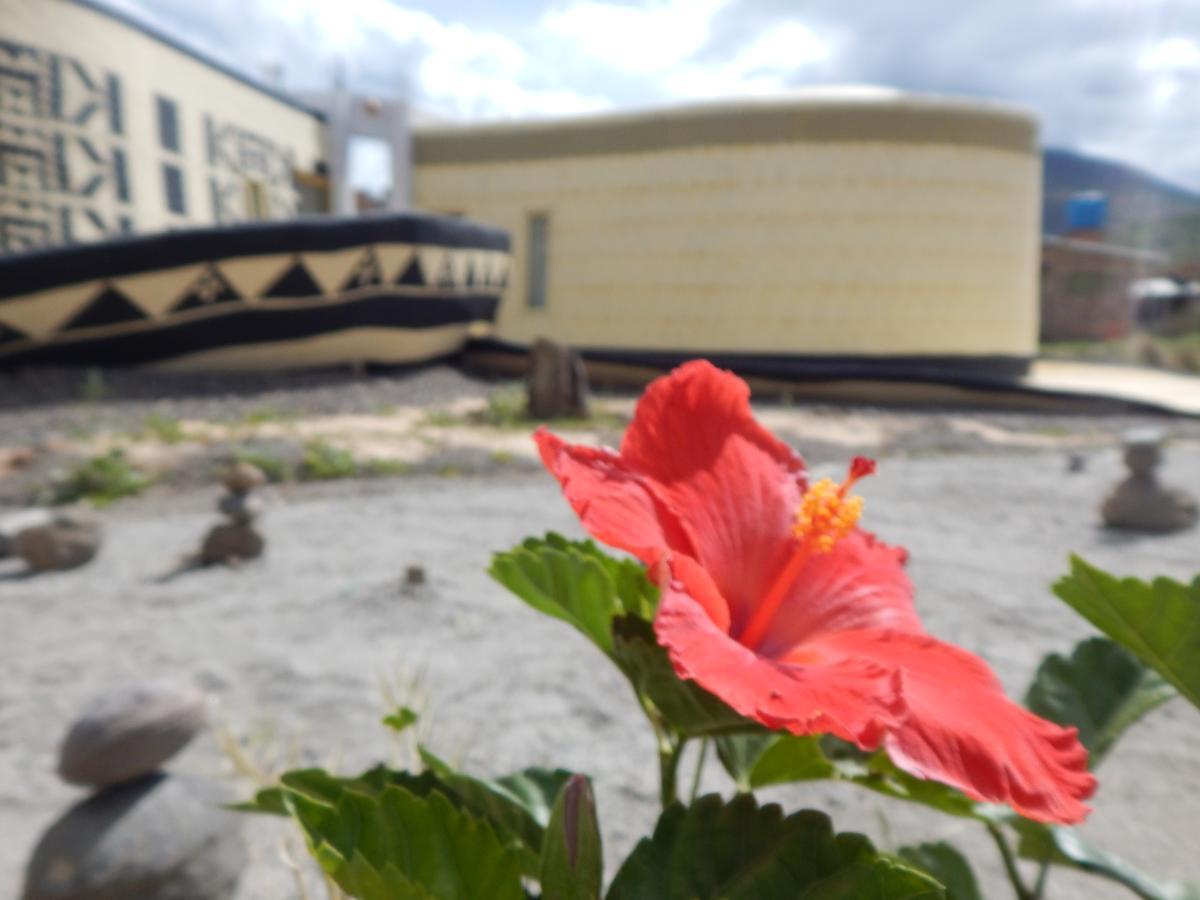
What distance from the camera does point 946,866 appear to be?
61 centimetres

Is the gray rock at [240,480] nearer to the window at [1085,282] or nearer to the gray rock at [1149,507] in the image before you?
the gray rock at [1149,507]

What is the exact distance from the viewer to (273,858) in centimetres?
141

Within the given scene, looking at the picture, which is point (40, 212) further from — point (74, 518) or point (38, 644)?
point (38, 644)

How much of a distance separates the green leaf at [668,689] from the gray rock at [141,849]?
3.95 ft

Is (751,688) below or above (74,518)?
above

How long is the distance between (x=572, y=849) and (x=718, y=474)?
24 cm

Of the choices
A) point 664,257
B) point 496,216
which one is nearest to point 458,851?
point 664,257

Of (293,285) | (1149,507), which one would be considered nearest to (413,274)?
(293,285)

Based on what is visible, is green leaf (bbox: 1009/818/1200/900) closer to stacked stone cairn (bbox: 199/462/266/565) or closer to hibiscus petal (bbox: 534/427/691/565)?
hibiscus petal (bbox: 534/427/691/565)

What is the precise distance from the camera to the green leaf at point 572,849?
35cm

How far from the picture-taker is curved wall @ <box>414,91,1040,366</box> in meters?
10.6

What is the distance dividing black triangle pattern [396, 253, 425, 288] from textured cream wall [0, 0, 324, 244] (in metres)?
3.45

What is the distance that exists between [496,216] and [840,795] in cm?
1171

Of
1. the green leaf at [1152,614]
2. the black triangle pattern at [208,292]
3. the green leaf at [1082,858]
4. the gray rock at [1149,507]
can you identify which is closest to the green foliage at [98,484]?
the black triangle pattern at [208,292]
